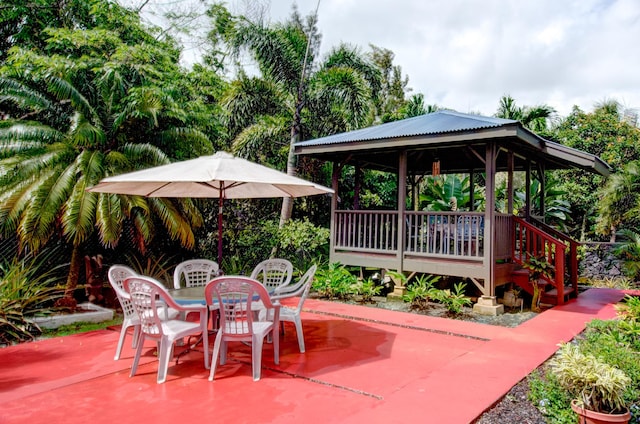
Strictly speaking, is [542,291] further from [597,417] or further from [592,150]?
[592,150]

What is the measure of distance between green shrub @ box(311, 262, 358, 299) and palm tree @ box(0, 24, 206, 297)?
264 centimetres

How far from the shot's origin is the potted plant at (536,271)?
770cm

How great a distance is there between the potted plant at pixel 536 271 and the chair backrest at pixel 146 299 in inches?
247

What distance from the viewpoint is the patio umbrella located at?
4.19 meters

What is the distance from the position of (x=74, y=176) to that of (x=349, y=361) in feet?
17.0

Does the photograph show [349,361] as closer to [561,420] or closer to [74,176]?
[561,420]

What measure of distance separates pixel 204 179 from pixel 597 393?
11.7ft

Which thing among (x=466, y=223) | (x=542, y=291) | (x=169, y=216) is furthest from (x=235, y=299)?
(x=542, y=291)

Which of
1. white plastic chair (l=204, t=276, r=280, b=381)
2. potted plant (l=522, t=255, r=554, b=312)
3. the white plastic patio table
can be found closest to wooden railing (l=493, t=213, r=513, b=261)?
potted plant (l=522, t=255, r=554, b=312)

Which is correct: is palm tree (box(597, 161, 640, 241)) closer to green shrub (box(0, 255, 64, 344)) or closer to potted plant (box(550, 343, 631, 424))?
potted plant (box(550, 343, 631, 424))

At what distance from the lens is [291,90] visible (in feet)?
41.8

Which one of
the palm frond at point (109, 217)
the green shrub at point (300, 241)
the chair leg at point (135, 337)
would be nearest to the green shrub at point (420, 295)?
the green shrub at point (300, 241)

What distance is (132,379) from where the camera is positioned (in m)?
4.18

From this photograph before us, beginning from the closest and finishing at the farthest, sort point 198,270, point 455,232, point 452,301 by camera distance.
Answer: point 198,270, point 452,301, point 455,232
